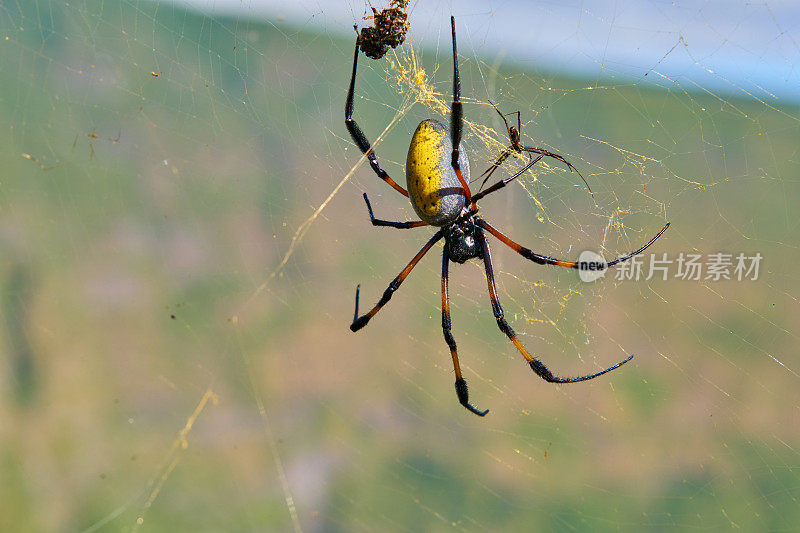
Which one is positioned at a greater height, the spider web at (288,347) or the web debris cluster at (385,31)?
the web debris cluster at (385,31)

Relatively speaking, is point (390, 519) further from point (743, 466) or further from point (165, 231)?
point (165, 231)

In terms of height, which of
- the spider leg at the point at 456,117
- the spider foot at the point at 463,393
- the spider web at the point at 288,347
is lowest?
the spider web at the point at 288,347

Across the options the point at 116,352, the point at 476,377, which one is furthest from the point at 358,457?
the point at 116,352

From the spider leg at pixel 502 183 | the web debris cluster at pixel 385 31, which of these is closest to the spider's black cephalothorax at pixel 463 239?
the spider leg at pixel 502 183

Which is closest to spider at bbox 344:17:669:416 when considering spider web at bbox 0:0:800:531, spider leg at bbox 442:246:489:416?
spider leg at bbox 442:246:489:416

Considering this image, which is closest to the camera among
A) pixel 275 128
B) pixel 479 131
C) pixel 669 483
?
pixel 479 131

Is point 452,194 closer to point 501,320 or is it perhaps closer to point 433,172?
point 433,172

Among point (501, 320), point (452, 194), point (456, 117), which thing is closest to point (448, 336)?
point (501, 320)

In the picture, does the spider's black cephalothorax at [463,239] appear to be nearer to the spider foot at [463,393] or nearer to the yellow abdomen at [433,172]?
the yellow abdomen at [433,172]
